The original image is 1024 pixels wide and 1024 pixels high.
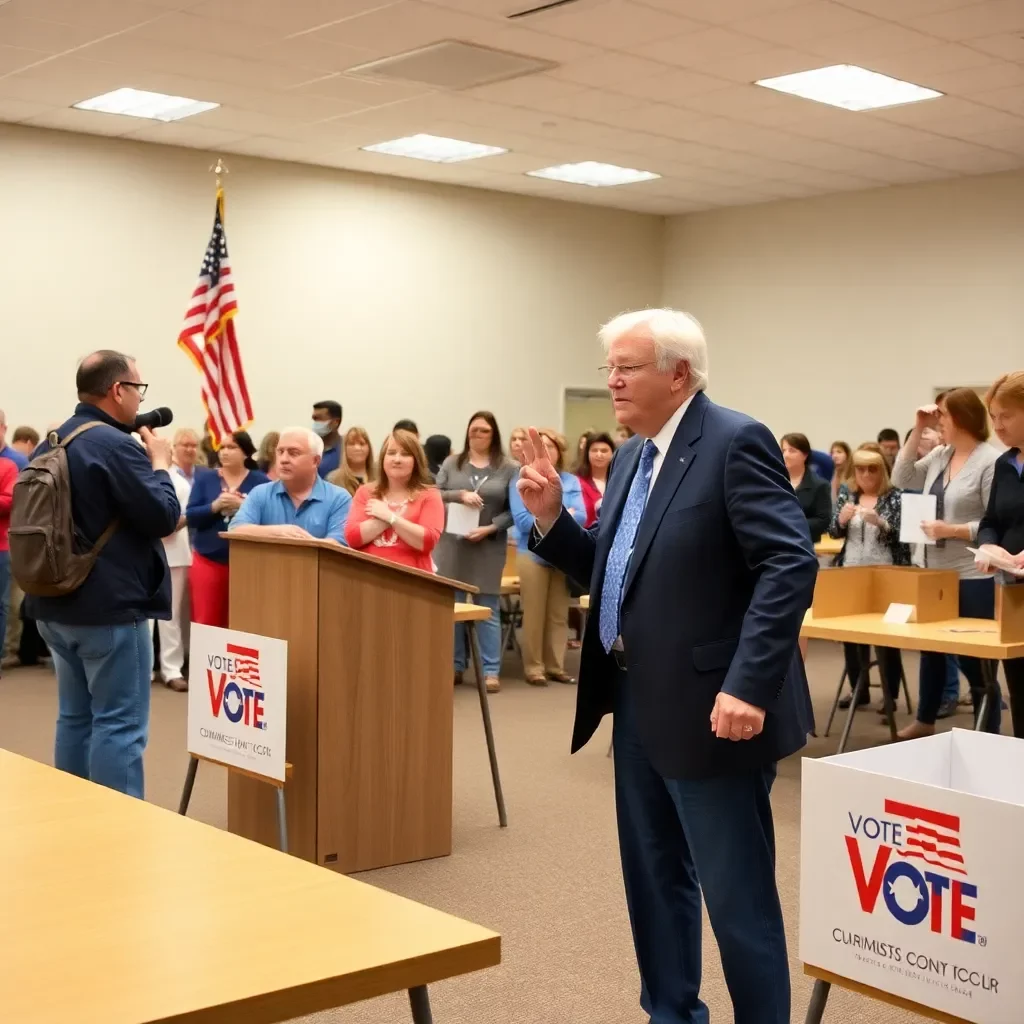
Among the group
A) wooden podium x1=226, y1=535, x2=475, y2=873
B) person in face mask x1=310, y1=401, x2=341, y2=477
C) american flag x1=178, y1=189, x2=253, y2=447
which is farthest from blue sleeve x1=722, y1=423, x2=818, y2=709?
person in face mask x1=310, y1=401, x2=341, y2=477

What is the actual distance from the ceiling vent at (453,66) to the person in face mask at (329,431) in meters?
2.59

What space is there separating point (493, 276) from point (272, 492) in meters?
8.43

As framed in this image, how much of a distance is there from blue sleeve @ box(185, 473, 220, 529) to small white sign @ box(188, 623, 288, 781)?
9.78 ft

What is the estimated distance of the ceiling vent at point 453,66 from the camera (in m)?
8.46

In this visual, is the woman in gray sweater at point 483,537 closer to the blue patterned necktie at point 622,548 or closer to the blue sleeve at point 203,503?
the blue sleeve at point 203,503

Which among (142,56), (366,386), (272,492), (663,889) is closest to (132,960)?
(663,889)

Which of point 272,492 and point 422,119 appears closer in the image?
point 272,492

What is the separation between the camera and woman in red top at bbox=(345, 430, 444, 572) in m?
6.27

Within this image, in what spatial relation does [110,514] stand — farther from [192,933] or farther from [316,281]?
[316,281]

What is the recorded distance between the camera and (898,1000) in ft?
7.71

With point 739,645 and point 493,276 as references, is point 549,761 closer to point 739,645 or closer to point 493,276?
point 739,645

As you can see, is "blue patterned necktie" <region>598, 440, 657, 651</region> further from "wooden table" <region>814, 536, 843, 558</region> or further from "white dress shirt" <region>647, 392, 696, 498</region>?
"wooden table" <region>814, 536, 843, 558</region>

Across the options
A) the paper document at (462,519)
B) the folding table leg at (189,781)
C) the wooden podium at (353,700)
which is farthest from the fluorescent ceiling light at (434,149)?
the folding table leg at (189,781)

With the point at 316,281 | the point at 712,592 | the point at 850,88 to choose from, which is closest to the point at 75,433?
the point at 712,592
